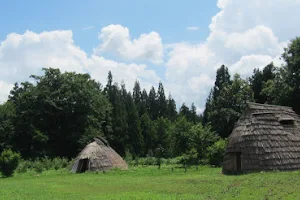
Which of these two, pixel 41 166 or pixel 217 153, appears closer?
pixel 217 153

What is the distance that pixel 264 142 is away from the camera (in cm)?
2541

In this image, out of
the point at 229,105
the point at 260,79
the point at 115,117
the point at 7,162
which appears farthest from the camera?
the point at 115,117

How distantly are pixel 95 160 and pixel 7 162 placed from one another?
856 cm

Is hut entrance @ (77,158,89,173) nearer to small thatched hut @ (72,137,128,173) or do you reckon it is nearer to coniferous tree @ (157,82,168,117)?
small thatched hut @ (72,137,128,173)

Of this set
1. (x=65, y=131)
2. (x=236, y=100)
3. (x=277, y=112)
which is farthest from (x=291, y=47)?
(x=65, y=131)

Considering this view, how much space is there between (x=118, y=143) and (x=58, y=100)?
577 inches

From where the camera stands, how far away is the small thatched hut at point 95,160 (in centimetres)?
3684

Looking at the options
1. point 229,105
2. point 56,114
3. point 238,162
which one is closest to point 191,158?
point 229,105

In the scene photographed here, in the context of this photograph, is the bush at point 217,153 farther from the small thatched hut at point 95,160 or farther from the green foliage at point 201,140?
the small thatched hut at point 95,160

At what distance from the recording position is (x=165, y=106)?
3888 inches

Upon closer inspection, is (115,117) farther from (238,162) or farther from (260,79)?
(238,162)

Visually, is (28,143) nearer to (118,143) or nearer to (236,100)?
(118,143)

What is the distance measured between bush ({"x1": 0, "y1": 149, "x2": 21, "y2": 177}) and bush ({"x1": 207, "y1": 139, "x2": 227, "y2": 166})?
18528mm

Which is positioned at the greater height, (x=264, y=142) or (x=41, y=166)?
(x=264, y=142)
